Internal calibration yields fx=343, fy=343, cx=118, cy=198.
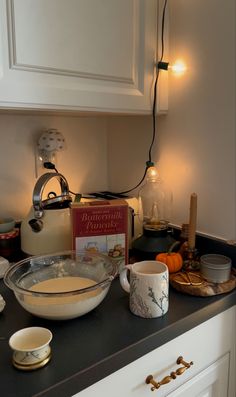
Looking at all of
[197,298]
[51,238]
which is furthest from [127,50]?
[197,298]

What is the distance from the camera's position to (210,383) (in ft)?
3.14

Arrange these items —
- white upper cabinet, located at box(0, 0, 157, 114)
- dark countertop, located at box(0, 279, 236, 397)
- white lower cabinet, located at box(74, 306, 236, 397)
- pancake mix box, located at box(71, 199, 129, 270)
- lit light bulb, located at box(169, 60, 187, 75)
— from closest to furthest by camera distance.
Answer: dark countertop, located at box(0, 279, 236, 397)
white lower cabinet, located at box(74, 306, 236, 397)
white upper cabinet, located at box(0, 0, 157, 114)
pancake mix box, located at box(71, 199, 129, 270)
lit light bulb, located at box(169, 60, 187, 75)

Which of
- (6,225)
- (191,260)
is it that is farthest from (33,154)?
(191,260)

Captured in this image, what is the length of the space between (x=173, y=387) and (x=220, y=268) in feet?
1.08

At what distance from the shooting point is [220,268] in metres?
0.96

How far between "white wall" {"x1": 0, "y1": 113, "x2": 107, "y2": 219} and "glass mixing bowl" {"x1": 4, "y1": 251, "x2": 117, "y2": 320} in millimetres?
359

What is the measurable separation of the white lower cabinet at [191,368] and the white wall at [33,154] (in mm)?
728

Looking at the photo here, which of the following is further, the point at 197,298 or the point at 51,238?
the point at 51,238

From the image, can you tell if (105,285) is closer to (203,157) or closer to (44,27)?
(203,157)

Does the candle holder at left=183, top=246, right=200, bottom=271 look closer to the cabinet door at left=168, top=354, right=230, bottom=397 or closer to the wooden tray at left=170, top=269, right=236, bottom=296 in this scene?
the wooden tray at left=170, top=269, right=236, bottom=296

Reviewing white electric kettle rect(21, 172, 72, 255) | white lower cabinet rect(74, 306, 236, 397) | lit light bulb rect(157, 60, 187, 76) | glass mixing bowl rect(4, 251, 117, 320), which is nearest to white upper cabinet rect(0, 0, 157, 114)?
lit light bulb rect(157, 60, 187, 76)

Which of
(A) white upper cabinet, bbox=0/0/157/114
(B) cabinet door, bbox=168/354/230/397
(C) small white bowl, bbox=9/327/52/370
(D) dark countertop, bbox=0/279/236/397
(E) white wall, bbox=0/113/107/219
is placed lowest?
(B) cabinet door, bbox=168/354/230/397

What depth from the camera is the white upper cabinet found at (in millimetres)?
830

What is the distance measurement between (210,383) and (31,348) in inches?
22.1
